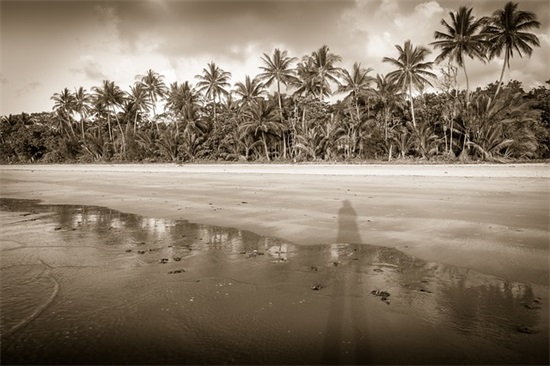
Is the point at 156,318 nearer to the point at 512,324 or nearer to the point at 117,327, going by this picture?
the point at 117,327

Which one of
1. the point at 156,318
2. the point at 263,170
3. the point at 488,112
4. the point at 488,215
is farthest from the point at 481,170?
the point at 156,318

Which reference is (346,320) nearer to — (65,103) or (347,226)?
(347,226)

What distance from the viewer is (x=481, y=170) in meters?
16.1

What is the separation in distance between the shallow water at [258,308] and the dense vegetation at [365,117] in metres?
18.6

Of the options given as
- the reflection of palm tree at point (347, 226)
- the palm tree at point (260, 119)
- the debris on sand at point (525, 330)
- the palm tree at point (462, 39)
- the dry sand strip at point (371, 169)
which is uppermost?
the palm tree at point (462, 39)

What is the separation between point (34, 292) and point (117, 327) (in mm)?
1463

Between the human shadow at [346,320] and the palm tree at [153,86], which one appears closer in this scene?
the human shadow at [346,320]

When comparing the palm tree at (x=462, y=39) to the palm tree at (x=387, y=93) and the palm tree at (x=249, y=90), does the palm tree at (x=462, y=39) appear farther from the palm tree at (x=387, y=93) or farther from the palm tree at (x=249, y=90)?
the palm tree at (x=249, y=90)

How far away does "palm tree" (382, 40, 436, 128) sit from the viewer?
101ft

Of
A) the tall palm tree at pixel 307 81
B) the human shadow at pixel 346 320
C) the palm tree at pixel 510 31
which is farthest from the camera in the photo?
the tall palm tree at pixel 307 81

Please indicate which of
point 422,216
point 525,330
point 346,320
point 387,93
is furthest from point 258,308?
point 387,93

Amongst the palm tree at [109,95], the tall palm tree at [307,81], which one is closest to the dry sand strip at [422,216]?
the tall palm tree at [307,81]

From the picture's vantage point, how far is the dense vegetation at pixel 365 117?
21328 mm

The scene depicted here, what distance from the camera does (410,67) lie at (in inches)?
1230
